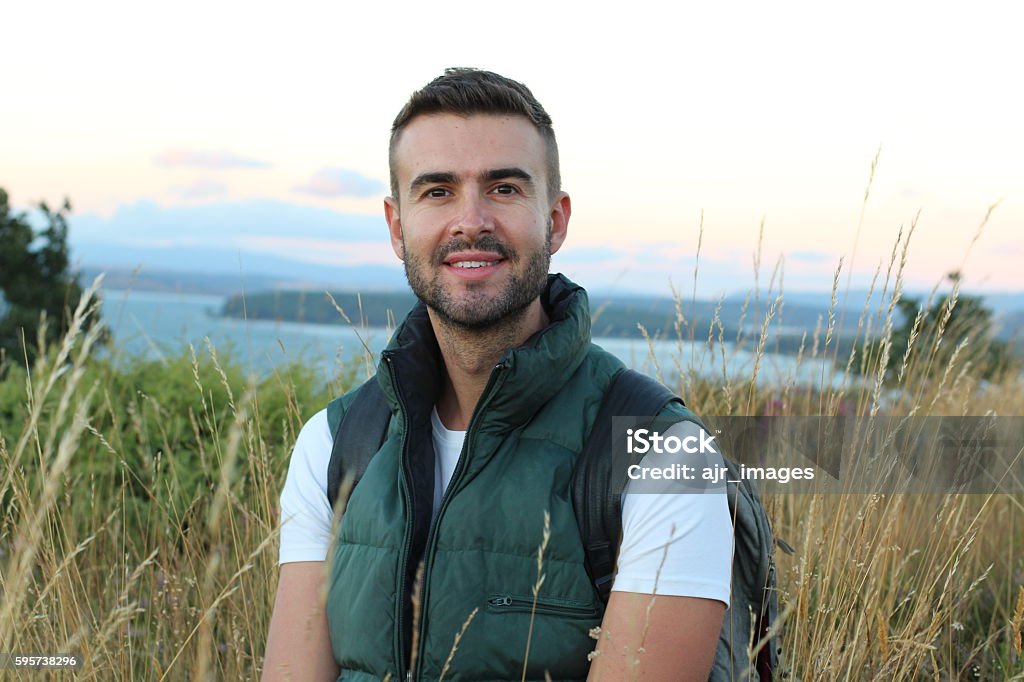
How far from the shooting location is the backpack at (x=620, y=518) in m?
1.89

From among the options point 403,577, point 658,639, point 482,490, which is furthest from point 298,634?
point 658,639

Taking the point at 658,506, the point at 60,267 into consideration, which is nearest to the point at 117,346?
the point at 658,506

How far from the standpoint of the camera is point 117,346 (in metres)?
4.91

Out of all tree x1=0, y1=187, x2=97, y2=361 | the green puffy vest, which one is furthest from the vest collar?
tree x1=0, y1=187, x2=97, y2=361

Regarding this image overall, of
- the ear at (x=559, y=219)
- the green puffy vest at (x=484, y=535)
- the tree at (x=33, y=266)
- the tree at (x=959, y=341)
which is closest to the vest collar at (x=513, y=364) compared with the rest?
the green puffy vest at (x=484, y=535)

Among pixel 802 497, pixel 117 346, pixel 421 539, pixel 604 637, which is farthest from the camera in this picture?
pixel 117 346

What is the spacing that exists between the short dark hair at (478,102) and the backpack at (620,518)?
671 mm

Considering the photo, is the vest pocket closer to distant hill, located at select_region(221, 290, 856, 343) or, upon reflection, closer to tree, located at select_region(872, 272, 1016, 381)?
distant hill, located at select_region(221, 290, 856, 343)

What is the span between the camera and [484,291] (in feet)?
7.23

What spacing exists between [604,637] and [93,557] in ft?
8.26

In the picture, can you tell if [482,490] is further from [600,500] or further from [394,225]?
[394,225]

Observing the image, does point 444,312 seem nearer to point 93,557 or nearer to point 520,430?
point 520,430

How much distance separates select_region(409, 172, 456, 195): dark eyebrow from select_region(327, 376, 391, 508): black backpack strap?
1.71 ft

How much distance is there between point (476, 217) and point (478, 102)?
32 cm
